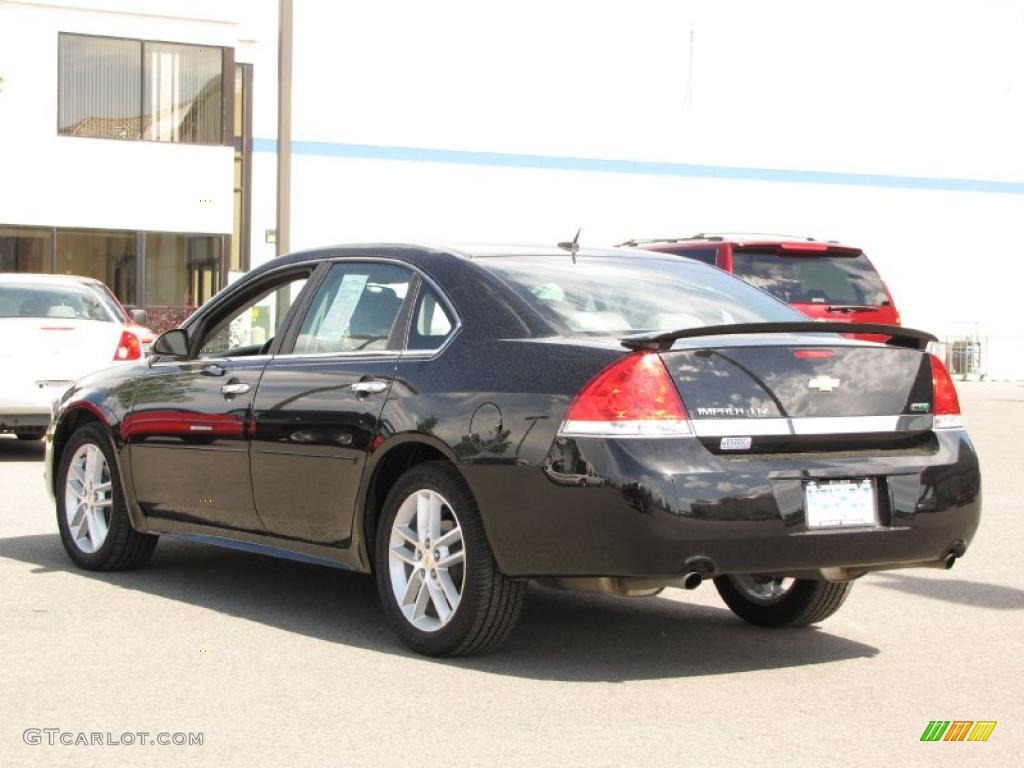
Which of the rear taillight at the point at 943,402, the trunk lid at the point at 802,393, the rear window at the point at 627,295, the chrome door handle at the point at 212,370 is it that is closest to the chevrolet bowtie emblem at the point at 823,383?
the trunk lid at the point at 802,393

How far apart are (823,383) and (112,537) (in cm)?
381

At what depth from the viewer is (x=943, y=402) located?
661cm

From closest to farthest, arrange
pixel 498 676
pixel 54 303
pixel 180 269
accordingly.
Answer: pixel 498 676 → pixel 54 303 → pixel 180 269

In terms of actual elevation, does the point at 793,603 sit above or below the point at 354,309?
below

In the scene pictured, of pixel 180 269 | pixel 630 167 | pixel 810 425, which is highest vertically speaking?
pixel 630 167

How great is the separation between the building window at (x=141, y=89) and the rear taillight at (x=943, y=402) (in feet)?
90.0

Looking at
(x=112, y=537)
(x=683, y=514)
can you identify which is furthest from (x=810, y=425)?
(x=112, y=537)

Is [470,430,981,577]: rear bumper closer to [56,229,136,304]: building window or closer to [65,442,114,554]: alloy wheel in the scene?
[65,442,114,554]: alloy wheel

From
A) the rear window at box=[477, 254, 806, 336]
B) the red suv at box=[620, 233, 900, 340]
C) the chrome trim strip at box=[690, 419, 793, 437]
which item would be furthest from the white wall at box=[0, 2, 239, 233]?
the chrome trim strip at box=[690, 419, 793, 437]

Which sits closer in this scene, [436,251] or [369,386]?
[369,386]

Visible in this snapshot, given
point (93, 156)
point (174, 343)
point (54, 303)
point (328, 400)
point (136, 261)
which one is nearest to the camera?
point (328, 400)

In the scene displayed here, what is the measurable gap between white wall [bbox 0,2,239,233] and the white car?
1659cm

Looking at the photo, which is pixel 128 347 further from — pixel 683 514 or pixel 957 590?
pixel 683 514

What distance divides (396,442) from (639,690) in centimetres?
134
